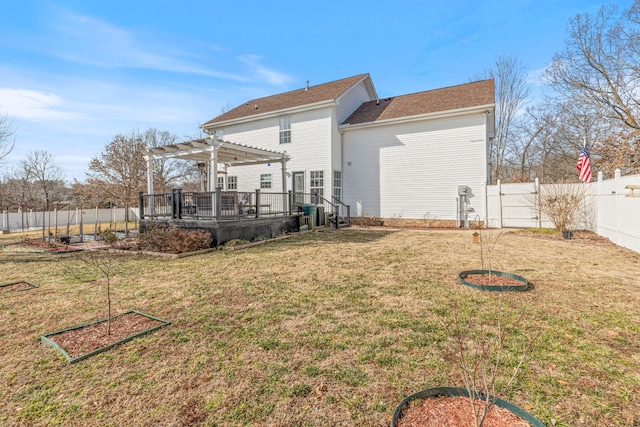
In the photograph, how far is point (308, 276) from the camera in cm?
536

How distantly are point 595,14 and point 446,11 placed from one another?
12371mm

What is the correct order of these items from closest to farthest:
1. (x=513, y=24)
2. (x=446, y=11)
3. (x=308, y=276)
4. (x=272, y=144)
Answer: (x=308, y=276), (x=446, y=11), (x=513, y=24), (x=272, y=144)

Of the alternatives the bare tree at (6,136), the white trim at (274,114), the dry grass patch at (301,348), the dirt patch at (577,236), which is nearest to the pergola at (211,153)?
the white trim at (274,114)

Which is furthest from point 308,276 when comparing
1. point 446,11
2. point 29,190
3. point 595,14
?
point 29,190

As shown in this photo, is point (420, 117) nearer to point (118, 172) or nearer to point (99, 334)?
point (99, 334)

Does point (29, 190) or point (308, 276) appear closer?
point (308, 276)

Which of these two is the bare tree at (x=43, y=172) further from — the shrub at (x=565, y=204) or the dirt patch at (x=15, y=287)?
the shrub at (x=565, y=204)

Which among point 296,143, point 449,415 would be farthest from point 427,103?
point 449,415

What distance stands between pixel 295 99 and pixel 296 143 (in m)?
2.92

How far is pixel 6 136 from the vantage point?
11.2 m

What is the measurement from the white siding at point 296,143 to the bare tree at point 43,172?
25296 millimetres

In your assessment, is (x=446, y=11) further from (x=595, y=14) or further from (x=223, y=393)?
(x=223, y=393)

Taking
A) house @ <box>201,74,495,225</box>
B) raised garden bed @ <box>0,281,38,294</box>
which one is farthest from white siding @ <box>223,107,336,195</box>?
raised garden bed @ <box>0,281,38,294</box>

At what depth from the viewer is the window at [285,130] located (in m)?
15.5
